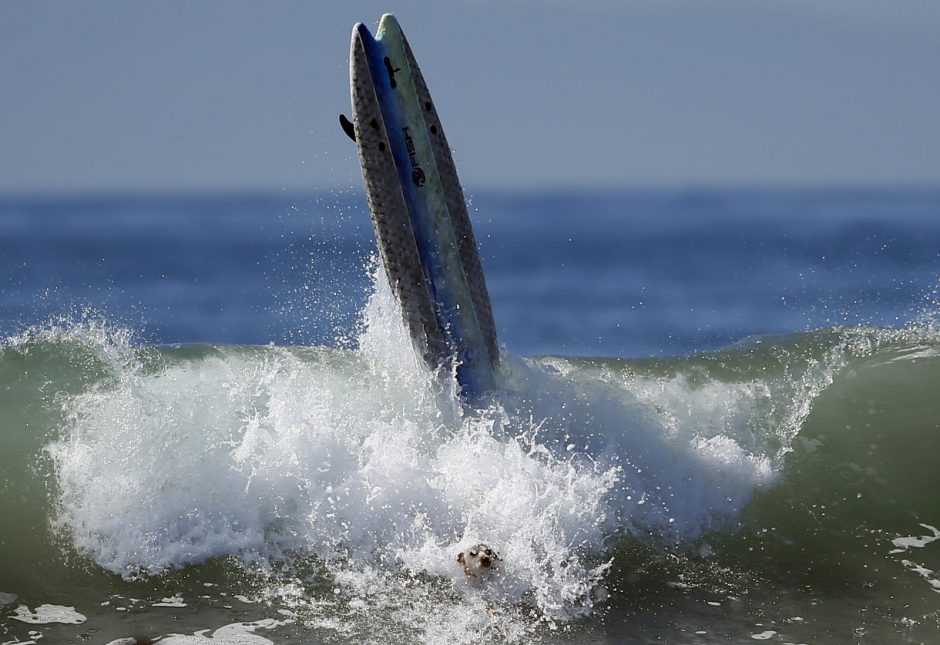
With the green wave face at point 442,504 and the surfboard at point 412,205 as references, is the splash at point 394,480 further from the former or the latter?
the surfboard at point 412,205

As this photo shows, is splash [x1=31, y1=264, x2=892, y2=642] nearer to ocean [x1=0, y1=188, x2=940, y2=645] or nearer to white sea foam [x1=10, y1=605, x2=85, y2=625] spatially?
ocean [x1=0, y1=188, x2=940, y2=645]

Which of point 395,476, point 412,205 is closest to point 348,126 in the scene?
point 412,205

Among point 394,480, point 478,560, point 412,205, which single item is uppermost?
point 412,205

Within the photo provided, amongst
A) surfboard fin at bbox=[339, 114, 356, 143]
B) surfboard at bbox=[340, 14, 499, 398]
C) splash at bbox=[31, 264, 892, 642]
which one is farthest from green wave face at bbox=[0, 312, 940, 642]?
surfboard fin at bbox=[339, 114, 356, 143]

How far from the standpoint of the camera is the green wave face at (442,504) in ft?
24.8

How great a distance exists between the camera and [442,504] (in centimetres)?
823

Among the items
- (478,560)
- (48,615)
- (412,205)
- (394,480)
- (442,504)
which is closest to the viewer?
(48,615)

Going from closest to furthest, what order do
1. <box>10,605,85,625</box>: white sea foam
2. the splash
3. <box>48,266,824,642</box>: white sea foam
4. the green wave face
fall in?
<box>10,605,85,625</box>: white sea foam < the green wave face < the splash < <box>48,266,824,642</box>: white sea foam

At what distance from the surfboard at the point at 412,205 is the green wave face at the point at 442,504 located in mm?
274

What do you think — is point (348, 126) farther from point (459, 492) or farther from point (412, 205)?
point (459, 492)

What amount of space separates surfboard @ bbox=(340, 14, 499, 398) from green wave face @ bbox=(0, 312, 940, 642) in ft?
0.90

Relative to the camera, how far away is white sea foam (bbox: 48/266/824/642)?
789 centimetres

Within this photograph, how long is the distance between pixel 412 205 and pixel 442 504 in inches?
80.7

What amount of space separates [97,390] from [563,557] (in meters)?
3.85
